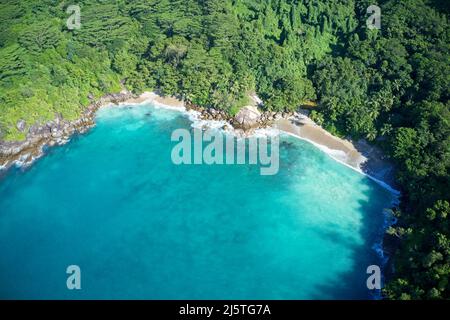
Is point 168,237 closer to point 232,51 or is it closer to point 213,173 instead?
point 213,173

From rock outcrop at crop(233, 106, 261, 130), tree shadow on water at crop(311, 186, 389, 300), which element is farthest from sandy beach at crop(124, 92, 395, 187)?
tree shadow on water at crop(311, 186, 389, 300)

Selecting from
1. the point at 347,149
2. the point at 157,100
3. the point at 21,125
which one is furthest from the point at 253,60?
the point at 21,125

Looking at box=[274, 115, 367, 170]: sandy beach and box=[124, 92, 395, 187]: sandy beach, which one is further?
box=[274, 115, 367, 170]: sandy beach

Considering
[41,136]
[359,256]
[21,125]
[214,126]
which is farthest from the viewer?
[214,126]

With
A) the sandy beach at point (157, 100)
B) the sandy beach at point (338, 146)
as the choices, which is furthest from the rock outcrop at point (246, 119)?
the sandy beach at point (157, 100)

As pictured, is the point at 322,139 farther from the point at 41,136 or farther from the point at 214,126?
the point at 41,136

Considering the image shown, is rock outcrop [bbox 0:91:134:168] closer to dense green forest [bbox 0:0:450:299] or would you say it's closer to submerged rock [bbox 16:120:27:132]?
submerged rock [bbox 16:120:27:132]

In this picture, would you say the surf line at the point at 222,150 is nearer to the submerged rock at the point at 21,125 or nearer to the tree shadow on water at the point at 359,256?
the tree shadow on water at the point at 359,256
